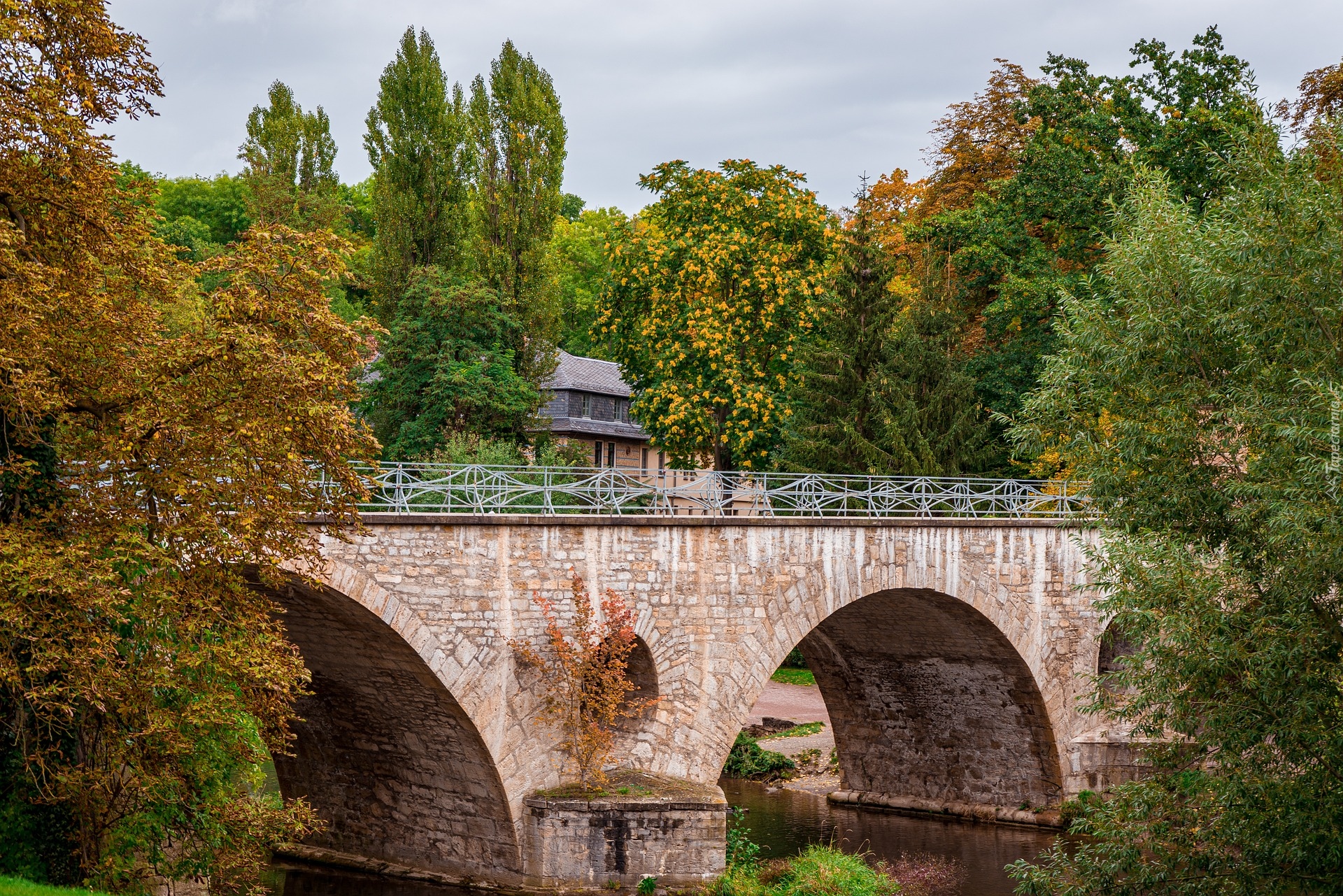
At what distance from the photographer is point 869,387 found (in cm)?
3095

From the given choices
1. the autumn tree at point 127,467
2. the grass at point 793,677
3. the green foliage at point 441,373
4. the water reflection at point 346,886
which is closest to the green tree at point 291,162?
the green foliage at point 441,373

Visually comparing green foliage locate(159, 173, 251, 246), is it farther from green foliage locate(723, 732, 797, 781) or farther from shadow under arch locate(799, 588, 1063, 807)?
shadow under arch locate(799, 588, 1063, 807)

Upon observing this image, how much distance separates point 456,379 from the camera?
27.2 m

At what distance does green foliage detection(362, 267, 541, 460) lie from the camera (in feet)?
A: 90.7

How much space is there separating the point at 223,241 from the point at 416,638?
36.7 metres

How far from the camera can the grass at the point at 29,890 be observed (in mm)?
10367

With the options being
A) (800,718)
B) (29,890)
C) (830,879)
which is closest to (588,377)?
(800,718)

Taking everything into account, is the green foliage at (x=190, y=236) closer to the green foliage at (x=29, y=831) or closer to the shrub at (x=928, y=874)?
the shrub at (x=928, y=874)

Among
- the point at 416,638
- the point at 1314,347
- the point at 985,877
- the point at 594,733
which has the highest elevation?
the point at 1314,347

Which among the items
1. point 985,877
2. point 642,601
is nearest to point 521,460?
point 642,601

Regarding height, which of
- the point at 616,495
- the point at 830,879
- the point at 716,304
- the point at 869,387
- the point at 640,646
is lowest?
the point at 830,879

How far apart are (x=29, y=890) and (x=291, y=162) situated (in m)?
37.8

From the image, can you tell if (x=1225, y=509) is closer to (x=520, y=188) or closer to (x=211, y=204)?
(x=520, y=188)

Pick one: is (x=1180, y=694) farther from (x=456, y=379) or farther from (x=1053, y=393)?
(x=456, y=379)
